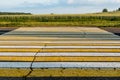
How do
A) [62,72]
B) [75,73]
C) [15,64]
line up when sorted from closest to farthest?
[75,73] → [62,72] → [15,64]

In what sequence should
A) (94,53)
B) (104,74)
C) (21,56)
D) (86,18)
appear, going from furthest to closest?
1. (86,18)
2. (94,53)
3. (21,56)
4. (104,74)

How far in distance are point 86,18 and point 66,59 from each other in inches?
1903

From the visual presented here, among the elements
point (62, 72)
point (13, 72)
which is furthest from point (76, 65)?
point (13, 72)

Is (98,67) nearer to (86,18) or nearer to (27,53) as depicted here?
(27,53)

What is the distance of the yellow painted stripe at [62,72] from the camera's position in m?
7.98

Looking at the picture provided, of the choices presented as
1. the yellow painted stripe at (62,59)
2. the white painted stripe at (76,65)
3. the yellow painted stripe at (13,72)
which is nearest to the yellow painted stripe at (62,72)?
the yellow painted stripe at (13,72)

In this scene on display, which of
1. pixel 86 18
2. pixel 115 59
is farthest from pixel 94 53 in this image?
pixel 86 18

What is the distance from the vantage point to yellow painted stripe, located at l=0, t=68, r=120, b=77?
7.98 meters

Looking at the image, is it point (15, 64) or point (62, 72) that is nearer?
point (62, 72)

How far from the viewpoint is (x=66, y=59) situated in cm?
1012

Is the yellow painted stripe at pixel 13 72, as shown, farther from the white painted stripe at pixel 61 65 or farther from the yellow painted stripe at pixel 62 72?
the white painted stripe at pixel 61 65

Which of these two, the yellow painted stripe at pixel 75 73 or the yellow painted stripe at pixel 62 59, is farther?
the yellow painted stripe at pixel 62 59

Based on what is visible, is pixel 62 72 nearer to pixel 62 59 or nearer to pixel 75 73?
pixel 75 73

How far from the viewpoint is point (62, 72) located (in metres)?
8.30
